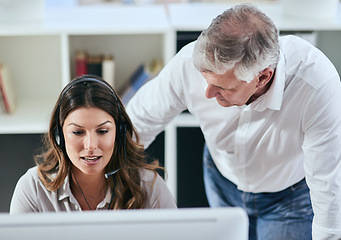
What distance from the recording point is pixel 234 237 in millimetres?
924

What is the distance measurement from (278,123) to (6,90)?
1484 mm

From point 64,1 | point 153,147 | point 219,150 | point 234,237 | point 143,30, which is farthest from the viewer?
point 64,1

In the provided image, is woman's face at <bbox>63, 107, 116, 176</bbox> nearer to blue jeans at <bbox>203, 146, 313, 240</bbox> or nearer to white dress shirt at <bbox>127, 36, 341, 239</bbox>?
white dress shirt at <bbox>127, 36, 341, 239</bbox>

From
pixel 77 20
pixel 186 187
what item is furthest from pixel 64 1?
pixel 186 187

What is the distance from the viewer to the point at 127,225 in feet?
2.91

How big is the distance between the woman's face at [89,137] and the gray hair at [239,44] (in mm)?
325

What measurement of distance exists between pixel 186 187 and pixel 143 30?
0.88 m

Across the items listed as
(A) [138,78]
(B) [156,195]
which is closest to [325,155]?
(B) [156,195]

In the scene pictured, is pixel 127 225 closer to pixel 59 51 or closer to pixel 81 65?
pixel 81 65

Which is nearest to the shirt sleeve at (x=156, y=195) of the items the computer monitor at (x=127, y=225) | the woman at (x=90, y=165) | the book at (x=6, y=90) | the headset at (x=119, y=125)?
the woman at (x=90, y=165)

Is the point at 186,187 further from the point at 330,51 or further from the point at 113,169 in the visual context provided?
the point at 113,169

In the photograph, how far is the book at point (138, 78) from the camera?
2.57 meters

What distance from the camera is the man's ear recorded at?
4.76 ft

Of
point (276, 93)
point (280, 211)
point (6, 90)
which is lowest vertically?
point (280, 211)
